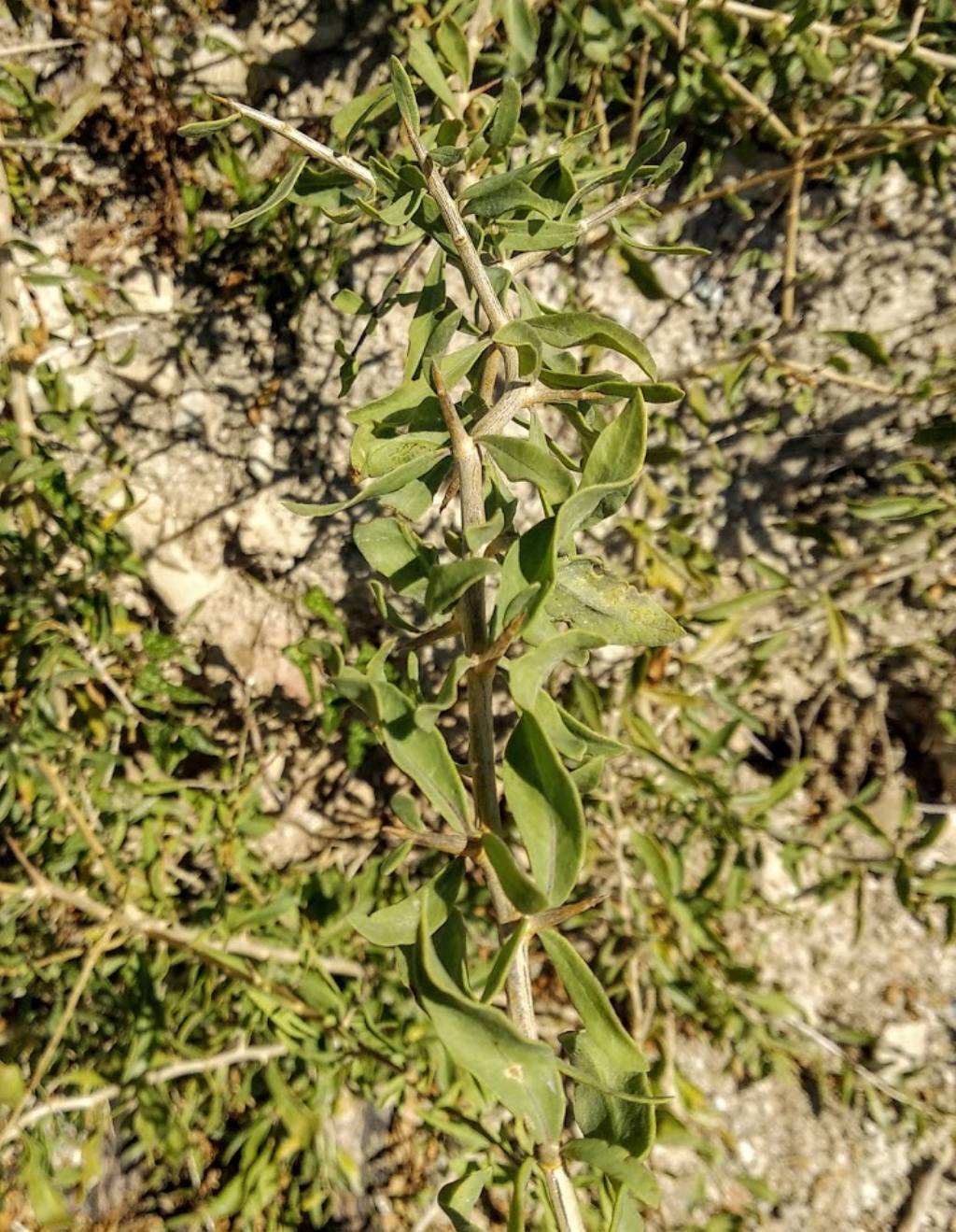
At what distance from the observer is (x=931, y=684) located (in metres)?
1.98

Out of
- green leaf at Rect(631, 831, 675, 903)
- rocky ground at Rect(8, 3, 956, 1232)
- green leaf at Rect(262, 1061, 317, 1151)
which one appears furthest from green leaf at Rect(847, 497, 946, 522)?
green leaf at Rect(262, 1061, 317, 1151)

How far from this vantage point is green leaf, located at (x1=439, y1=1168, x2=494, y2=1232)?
623 millimetres

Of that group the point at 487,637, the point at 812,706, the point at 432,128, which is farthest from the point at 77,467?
the point at 812,706

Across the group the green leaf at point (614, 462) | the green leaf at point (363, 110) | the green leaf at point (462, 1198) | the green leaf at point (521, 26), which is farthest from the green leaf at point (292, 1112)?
the green leaf at point (521, 26)

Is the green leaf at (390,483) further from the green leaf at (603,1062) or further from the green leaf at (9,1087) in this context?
the green leaf at (9,1087)

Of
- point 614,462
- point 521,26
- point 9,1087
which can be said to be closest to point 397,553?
point 614,462

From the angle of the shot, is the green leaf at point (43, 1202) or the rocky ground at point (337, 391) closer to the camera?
the green leaf at point (43, 1202)

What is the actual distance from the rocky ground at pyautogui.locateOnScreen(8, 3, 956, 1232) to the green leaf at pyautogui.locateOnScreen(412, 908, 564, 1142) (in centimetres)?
110

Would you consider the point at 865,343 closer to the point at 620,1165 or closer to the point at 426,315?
the point at 426,315

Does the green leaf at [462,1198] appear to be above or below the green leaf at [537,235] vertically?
below

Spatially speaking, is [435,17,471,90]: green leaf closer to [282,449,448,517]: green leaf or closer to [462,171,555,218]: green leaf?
[462,171,555,218]: green leaf

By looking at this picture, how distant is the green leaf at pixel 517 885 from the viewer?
491 mm

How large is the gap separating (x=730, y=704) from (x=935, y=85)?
3.22 ft

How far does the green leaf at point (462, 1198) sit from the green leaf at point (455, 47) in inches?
40.2
